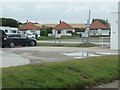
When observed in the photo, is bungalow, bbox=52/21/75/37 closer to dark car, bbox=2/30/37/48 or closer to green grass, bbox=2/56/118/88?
dark car, bbox=2/30/37/48

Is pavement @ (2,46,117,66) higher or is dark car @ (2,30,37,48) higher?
dark car @ (2,30,37,48)

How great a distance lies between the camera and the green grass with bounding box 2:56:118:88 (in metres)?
9.27

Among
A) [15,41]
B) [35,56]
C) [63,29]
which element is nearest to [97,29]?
[63,29]

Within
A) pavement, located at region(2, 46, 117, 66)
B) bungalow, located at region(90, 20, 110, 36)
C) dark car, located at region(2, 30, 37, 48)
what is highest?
bungalow, located at region(90, 20, 110, 36)

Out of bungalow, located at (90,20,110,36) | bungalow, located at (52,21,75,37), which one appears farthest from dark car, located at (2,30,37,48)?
bungalow, located at (52,21,75,37)

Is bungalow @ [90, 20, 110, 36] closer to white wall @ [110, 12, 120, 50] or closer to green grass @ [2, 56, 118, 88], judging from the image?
white wall @ [110, 12, 120, 50]

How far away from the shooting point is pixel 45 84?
9469 millimetres

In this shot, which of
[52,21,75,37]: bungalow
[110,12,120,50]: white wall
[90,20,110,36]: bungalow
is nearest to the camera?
[110,12,120,50]: white wall

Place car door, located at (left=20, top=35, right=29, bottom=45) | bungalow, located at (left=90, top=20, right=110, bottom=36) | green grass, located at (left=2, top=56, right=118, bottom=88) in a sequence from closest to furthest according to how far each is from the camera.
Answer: green grass, located at (left=2, top=56, right=118, bottom=88)
car door, located at (left=20, top=35, right=29, bottom=45)
bungalow, located at (left=90, top=20, right=110, bottom=36)

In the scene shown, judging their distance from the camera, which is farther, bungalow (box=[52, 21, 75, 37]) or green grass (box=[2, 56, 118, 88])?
bungalow (box=[52, 21, 75, 37])

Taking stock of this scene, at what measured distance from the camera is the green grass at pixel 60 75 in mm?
9266

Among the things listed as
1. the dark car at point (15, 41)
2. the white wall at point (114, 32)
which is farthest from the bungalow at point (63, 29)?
the white wall at point (114, 32)

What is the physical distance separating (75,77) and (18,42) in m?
24.3

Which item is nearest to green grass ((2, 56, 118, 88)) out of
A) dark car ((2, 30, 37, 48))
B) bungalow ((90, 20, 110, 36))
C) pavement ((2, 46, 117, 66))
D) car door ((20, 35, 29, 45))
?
pavement ((2, 46, 117, 66))
